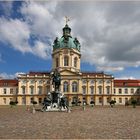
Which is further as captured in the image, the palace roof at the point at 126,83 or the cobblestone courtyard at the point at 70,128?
the palace roof at the point at 126,83

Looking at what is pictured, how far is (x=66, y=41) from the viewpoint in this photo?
97938 mm

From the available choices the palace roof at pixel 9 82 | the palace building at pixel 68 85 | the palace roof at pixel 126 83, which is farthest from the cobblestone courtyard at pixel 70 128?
the palace roof at pixel 126 83

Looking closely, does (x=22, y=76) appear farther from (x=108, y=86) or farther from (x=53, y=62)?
(x=108, y=86)

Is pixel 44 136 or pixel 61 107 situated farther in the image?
pixel 61 107

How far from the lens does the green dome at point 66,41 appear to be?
97.3 m

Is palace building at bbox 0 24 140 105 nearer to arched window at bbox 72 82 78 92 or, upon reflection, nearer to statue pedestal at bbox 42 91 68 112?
arched window at bbox 72 82 78 92

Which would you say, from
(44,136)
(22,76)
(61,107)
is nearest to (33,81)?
(22,76)

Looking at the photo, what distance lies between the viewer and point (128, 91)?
100000 millimetres

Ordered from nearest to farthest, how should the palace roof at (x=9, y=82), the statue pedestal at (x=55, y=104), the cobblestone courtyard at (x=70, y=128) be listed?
1. the cobblestone courtyard at (x=70, y=128)
2. the statue pedestal at (x=55, y=104)
3. the palace roof at (x=9, y=82)

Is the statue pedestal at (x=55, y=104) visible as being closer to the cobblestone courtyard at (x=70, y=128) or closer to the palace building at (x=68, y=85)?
the cobblestone courtyard at (x=70, y=128)

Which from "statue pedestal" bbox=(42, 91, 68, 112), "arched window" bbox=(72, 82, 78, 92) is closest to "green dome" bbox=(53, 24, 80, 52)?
"arched window" bbox=(72, 82, 78, 92)

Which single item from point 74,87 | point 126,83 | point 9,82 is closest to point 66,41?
point 74,87

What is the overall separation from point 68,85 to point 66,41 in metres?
15.9

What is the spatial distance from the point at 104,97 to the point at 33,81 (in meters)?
24.9
